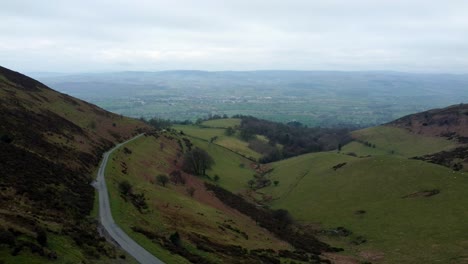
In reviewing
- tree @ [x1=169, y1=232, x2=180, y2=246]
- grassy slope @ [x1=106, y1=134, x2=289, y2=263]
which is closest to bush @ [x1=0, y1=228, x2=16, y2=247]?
grassy slope @ [x1=106, y1=134, x2=289, y2=263]

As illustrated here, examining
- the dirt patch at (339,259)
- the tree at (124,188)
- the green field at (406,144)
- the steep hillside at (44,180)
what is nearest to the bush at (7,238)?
the steep hillside at (44,180)

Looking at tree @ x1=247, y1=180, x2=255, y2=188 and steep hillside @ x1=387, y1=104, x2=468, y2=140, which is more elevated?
steep hillside @ x1=387, y1=104, x2=468, y2=140

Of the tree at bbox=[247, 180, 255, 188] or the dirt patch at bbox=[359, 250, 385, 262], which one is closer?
the dirt patch at bbox=[359, 250, 385, 262]

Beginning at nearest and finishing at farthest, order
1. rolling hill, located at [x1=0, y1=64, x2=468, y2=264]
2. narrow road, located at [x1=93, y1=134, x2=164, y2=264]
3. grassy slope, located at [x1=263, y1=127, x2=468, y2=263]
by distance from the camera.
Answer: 1. narrow road, located at [x1=93, y1=134, x2=164, y2=264]
2. rolling hill, located at [x1=0, y1=64, x2=468, y2=264]
3. grassy slope, located at [x1=263, y1=127, x2=468, y2=263]

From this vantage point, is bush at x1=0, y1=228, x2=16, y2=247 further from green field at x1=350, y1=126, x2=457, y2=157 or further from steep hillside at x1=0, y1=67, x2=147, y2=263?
green field at x1=350, y1=126, x2=457, y2=157

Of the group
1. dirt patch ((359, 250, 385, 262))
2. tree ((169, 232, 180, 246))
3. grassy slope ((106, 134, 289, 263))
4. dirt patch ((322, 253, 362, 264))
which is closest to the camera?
tree ((169, 232, 180, 246))

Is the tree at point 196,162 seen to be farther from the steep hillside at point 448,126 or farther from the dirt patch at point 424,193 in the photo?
the steep hillside at point 448,126

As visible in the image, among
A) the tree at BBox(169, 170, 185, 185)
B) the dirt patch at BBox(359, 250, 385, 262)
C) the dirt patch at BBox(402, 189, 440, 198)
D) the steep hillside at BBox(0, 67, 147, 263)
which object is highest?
the steep hillside at BBox(0, 67, 147, 263)
